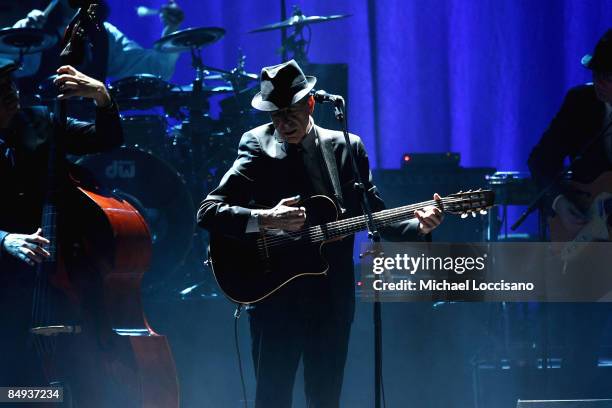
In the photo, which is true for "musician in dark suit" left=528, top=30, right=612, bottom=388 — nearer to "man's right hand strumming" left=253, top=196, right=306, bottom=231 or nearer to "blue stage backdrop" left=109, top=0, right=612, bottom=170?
"blue stage backdrop" left=109, top=0, right=612, bottom=170

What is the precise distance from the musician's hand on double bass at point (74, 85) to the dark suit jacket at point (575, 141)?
115 inches

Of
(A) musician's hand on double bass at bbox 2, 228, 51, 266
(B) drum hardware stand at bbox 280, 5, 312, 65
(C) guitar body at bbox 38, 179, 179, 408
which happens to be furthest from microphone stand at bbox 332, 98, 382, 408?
(B) drum hardware stand at bbox 280, 5, 312, 65

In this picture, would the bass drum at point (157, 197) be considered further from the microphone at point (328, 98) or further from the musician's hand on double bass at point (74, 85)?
the microphone at point (328, 98)

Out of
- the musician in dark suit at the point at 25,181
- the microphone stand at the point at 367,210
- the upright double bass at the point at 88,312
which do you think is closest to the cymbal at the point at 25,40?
the musician in dark suit at the point at 25,181

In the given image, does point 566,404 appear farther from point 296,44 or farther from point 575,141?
point 296,44

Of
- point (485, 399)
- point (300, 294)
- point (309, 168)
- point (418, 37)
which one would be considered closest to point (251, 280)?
point (300, 294)

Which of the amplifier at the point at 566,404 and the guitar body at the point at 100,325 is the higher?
the guitar body at the point at 100,325

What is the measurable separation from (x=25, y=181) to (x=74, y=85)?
576mm

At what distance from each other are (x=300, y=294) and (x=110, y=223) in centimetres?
104

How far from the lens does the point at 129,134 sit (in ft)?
23.5

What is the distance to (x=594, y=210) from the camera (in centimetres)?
542

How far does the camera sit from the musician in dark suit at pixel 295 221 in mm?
3865

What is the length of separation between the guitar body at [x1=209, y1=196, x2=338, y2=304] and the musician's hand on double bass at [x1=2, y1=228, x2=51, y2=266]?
0.78m
